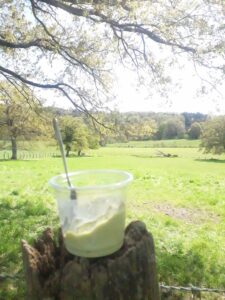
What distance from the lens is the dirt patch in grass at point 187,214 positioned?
26.9 ft

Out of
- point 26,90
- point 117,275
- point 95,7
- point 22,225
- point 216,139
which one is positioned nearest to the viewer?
point 117,275

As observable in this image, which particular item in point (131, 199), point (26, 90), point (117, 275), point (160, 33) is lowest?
point (131, 199)

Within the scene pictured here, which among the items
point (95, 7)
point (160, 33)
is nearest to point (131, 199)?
point (160, 33)

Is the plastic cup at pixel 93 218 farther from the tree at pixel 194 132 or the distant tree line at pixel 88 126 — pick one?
the tree at pixel 194 132

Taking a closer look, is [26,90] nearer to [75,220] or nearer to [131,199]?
[131,199]

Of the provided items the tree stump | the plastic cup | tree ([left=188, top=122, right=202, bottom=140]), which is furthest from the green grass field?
tree ([left=188, top=122, right=202, bottom=140])

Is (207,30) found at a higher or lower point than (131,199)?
higher

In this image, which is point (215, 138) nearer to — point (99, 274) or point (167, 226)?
point (167, 226)

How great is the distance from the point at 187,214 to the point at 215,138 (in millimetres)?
52636

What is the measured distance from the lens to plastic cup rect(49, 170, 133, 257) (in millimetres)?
1916

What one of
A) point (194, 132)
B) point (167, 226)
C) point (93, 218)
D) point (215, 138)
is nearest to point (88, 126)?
point (167, 226)

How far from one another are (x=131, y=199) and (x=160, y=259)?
17.1 ft

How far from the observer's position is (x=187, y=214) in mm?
8781

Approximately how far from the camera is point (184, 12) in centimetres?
845
